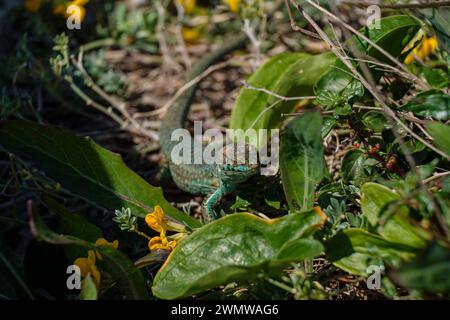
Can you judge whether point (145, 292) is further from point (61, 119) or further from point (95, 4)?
point (95, 4)

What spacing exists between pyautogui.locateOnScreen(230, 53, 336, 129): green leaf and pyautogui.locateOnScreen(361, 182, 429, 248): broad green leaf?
0.62 meters

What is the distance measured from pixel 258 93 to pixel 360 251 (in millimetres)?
991

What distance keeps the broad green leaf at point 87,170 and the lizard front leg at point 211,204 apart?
0.31 ft

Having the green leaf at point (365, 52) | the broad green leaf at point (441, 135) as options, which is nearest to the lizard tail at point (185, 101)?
the green leaf at point (365, 52)

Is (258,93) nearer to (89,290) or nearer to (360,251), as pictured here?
(360,251)

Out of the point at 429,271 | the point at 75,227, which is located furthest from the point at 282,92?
the point at 429,271

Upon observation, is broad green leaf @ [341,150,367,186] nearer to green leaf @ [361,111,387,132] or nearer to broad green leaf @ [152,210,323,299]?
green leaf @ [361,111,387,132]

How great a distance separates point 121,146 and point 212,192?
76cm

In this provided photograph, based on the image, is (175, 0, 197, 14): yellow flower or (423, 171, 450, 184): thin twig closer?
(423, 171, 450, 184): thin twig

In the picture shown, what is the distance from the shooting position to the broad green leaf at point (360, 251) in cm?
155

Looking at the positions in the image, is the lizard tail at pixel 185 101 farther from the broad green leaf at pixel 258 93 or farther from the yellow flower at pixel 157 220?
the yellow flower at pixel 157 220

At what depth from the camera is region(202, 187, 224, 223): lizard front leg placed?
6.83 ft

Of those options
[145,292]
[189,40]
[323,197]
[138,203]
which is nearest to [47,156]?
[138,203]

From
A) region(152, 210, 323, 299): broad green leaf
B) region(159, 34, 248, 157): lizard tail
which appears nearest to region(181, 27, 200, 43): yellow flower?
region(159, 34, 248, 157): lizard tail
